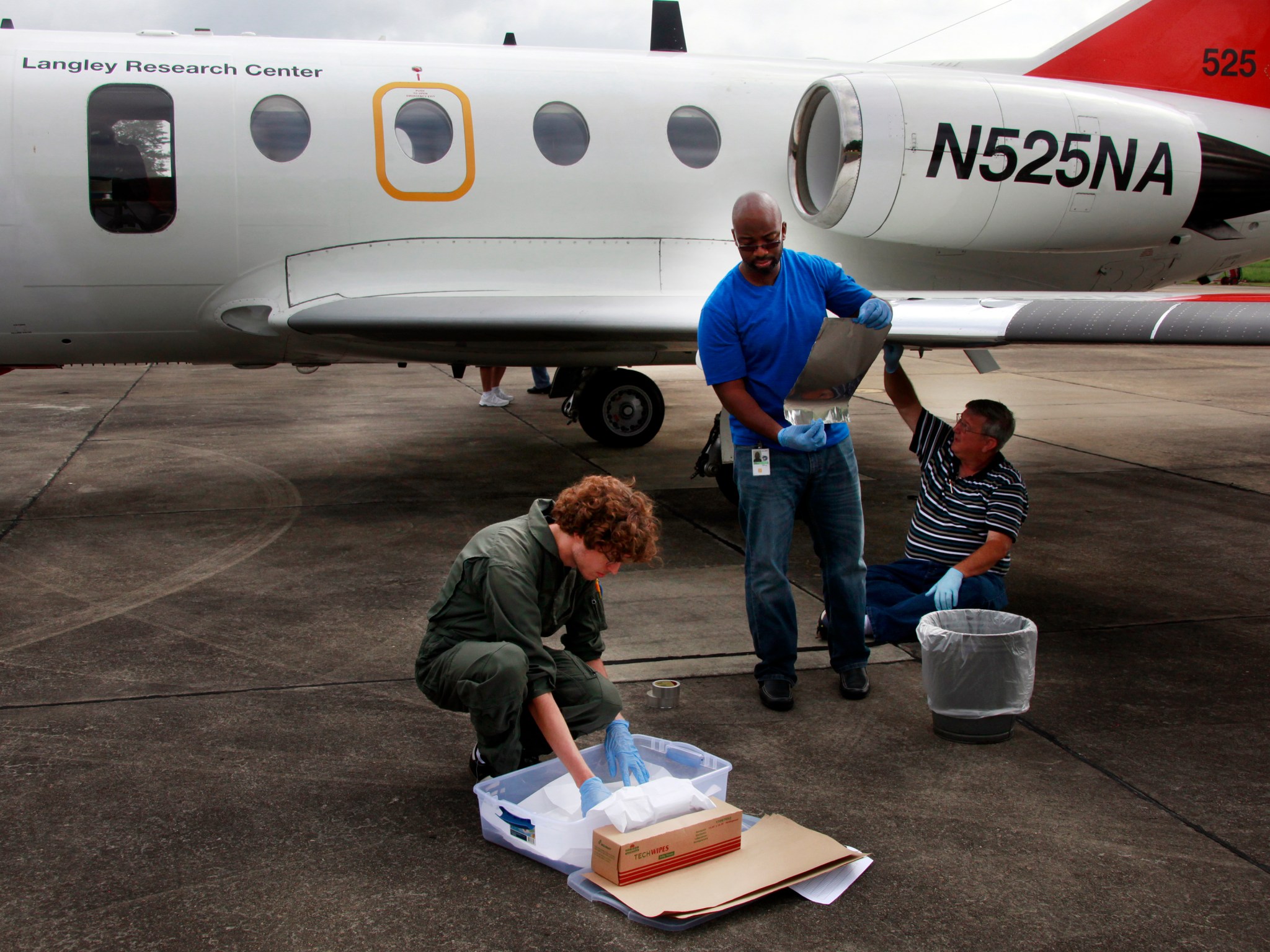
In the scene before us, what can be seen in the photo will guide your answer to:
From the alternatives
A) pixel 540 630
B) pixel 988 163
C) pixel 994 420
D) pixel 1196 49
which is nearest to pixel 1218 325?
pixel 994 420

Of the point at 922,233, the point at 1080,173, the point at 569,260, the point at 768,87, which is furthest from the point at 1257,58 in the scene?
the point at 569,260

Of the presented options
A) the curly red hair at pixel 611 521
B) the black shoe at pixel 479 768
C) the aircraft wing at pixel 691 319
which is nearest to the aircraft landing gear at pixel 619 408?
the aircraft wing at pixel 691 319

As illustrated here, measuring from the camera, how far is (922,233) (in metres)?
7.68

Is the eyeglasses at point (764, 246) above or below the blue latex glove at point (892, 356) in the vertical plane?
above

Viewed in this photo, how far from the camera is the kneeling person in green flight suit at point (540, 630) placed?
3.05 m

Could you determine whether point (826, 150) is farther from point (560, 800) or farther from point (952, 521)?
point (560, 800)

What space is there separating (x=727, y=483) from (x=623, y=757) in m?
4.28

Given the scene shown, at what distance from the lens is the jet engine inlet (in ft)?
23.6

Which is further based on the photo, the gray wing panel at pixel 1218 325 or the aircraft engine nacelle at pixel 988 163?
the aircraft engine nacelle at pixel 988 163

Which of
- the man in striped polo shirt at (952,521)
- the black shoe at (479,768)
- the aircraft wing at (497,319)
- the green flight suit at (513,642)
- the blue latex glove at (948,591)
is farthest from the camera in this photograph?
the aircraft wing at (497,319)

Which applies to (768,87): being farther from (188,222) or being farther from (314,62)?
(188,222)

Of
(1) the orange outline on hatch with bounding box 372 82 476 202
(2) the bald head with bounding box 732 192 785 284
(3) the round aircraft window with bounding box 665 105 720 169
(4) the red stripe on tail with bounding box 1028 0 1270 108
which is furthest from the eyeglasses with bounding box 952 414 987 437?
(4) the red stripe on tail with bounding box 1028 0 1270 108

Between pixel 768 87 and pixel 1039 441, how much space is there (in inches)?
172

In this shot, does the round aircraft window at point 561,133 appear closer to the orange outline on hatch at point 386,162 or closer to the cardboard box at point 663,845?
the orange outline on hatch at point 386,162
